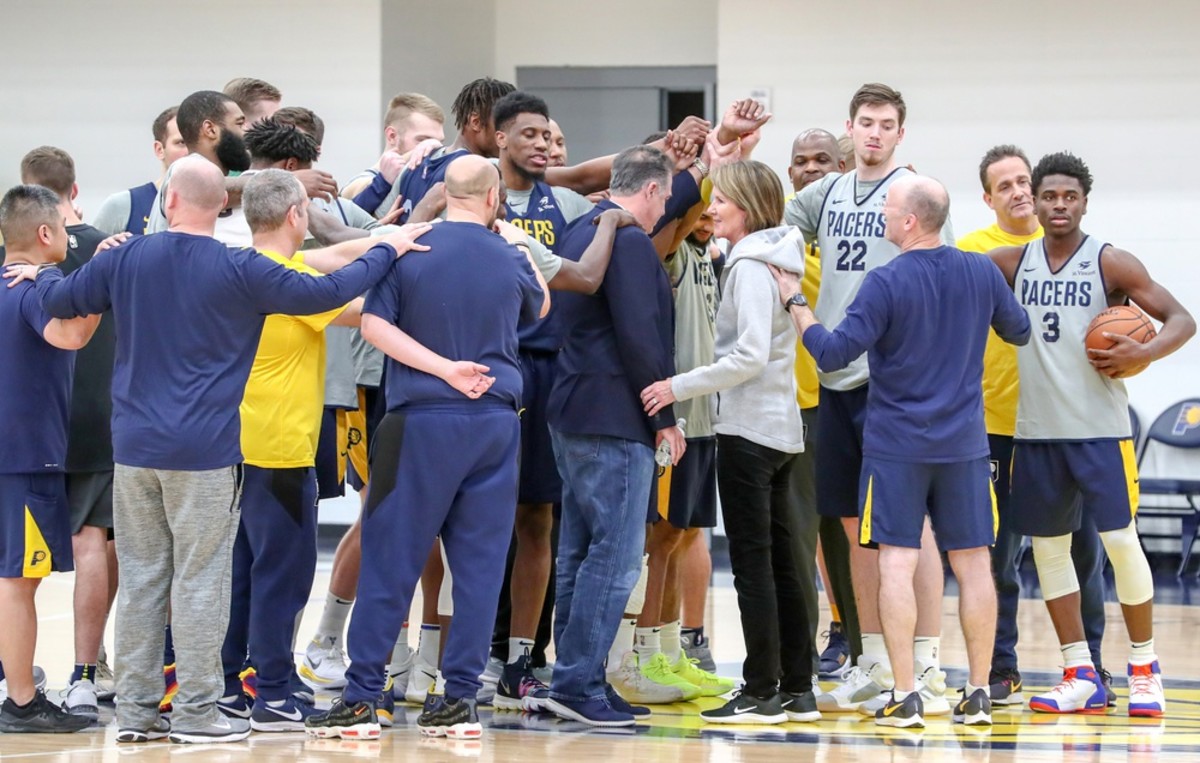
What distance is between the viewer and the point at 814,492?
586 centimetres

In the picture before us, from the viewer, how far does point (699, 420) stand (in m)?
5.34

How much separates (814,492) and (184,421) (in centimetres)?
260

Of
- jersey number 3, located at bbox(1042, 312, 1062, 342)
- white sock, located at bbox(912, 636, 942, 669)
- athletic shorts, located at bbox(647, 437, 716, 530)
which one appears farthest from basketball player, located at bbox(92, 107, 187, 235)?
jersey number 3, located at bbox(1042, 312, 1062, 342)

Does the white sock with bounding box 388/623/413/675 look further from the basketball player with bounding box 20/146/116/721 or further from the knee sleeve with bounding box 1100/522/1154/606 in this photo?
the knee sleeve with bounding box 1100/522/1154/606

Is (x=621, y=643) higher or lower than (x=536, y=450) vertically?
lower

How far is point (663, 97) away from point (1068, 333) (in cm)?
619

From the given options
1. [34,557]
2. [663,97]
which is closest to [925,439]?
[34,557]

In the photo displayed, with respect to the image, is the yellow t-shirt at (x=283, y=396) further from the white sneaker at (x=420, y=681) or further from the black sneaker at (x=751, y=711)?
the black sneaker at (x=751, y=711)

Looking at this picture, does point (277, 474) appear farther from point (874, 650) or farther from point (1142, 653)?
point (1142, 653)

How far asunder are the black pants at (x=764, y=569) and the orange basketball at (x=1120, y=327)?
4.17 feet

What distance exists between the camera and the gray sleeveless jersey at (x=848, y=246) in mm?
5273

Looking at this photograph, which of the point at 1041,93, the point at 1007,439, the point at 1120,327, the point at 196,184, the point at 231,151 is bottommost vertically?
the point at 1007,439

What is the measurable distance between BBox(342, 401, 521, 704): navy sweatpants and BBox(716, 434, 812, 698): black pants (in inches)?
32.7

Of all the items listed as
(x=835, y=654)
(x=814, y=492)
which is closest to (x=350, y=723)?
(x=814, y=492)
